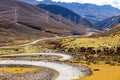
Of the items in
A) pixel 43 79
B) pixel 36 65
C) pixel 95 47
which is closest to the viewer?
pixel 43 79

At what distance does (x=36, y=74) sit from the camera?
8519cm

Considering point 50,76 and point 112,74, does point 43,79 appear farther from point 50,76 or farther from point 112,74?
point 112,74

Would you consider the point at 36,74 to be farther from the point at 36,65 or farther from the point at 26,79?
the point at 36,65

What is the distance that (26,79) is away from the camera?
75438 mm

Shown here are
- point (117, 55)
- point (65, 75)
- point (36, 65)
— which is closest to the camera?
point (65, 75)

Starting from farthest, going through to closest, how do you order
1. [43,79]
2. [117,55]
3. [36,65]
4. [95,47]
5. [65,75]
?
1. [95,47]
2. [117,55]
3. [36,65]
4. [65,75]
5. [43,79]

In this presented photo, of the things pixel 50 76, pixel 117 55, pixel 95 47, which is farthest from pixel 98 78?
pixel 95 47

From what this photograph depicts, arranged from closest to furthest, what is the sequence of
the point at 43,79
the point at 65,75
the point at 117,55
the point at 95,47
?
the point at 43,79
the point at 65,75
the point at 117,55
the point at 95,47

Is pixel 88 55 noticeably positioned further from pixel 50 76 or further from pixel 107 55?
pixel 50 76

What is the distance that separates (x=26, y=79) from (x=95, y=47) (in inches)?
2996

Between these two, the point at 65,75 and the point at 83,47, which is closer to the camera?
the point at 65,75

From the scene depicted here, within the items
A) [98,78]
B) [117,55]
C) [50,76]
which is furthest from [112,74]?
[117,55]

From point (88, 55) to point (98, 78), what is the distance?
58671mm

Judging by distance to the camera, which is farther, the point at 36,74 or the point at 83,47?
the point at 83,47
